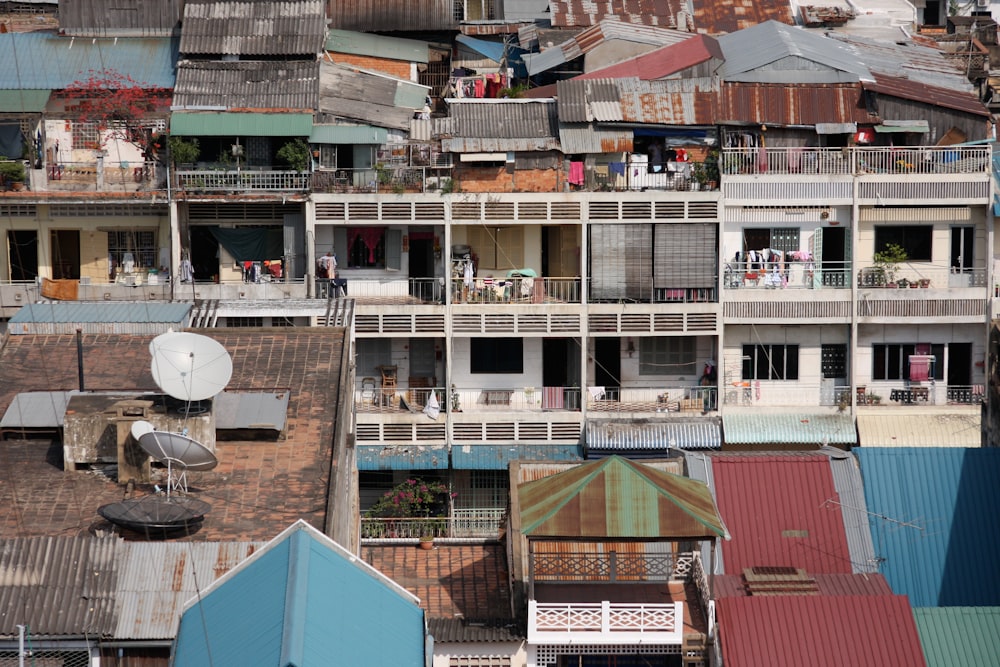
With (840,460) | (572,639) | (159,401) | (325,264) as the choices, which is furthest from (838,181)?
(159,401)

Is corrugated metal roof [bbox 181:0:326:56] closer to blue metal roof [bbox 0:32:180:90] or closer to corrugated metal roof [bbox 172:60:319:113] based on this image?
corrugated metal roof [bbox 172:60:319:113]

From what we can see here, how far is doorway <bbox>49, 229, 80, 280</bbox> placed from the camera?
47688 mm

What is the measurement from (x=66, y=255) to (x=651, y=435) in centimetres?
1662

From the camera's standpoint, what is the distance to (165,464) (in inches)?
1155

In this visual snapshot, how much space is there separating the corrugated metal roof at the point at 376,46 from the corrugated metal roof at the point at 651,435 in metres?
13.0

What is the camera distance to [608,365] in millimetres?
47188

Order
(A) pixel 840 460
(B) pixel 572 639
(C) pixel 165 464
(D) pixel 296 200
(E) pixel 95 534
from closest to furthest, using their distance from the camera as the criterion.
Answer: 1. (E) pixel 95 534
2. (C) pixel 165 464
3. (B) pixel 572 639
4. (A) pixel 840 460
5. (D) pixel 296 200

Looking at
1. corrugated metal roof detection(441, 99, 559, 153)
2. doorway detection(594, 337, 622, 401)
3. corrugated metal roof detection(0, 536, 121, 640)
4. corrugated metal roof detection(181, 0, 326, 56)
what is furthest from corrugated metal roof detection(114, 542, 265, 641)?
corrugated metal roof detection(181, 0, 326, 56)

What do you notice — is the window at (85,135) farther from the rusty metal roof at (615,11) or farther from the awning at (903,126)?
the awning at (903,126)

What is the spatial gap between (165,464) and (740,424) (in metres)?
19.9

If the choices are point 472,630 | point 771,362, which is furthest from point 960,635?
point 771,362

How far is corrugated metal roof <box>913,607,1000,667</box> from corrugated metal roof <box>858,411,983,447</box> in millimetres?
12897

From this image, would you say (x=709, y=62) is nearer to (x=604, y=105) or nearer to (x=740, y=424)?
(x=604, y=105)

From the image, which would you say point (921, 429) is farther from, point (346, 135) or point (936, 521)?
point (346, 135)
